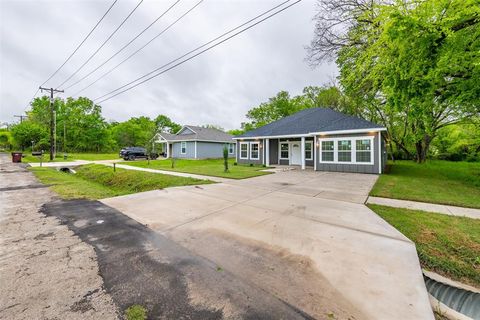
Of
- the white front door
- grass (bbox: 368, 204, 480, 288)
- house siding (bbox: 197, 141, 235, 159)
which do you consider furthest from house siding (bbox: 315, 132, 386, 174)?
house siding (bbox: 197, 141, 235, 159)

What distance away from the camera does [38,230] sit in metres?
3.87

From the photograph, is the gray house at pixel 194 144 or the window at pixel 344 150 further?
the gray house at pixel 194 144

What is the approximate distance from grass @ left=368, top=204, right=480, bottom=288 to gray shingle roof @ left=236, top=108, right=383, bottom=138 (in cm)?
935

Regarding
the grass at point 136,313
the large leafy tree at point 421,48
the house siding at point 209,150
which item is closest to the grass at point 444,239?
the grass at point 136,313

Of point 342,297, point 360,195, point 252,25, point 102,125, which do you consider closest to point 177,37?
point 252,25

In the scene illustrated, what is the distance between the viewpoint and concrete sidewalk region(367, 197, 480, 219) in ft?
17.0

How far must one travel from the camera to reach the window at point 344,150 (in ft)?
44.3

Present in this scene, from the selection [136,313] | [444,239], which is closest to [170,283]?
[136,313]

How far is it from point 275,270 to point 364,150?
13.1m

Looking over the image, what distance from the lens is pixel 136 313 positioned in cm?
187

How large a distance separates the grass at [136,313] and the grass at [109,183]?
6.16 m

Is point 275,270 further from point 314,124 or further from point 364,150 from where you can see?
point 314,124

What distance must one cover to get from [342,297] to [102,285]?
2.70 meters

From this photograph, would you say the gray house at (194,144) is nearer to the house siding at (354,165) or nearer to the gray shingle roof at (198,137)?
the gray shingle roof at (198,137)
